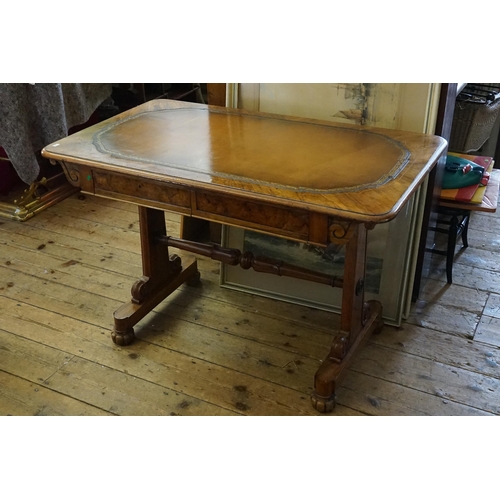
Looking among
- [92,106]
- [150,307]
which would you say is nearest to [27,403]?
[150,307]

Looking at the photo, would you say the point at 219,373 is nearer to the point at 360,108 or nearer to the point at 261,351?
the point at 261,351

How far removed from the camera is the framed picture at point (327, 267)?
8.20ft

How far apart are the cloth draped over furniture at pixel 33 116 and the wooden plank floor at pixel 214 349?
54cm

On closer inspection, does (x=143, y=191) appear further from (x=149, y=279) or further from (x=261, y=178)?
(x=149, y=279)

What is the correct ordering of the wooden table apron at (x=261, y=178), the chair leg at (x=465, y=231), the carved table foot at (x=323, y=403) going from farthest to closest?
1. the chair leg at (x=465, y=231)
2. the carved table foot at (x=323, y=403)
3. the wooden table apron at (x=261, y=178)

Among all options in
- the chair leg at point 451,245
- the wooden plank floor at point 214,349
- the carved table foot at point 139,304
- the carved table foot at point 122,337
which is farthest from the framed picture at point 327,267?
the carved table foot at point 122,337

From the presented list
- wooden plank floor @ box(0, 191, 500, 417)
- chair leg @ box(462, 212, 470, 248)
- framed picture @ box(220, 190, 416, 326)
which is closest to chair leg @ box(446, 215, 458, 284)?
wooden plank floor @ box(0, 191, 500, 417)

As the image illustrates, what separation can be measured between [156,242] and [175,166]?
65 cm

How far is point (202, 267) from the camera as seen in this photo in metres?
3.07

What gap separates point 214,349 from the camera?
2492 millimetres

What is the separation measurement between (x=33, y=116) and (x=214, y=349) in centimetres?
175

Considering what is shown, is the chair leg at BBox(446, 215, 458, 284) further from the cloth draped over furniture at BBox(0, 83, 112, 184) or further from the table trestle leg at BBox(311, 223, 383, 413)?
the cloth draped over furniture at BBox(0, 83, 112, 184)

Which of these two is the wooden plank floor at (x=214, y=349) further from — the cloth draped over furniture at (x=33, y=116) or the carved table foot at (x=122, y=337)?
the cloth draped over furniture at (x=33, y=116)

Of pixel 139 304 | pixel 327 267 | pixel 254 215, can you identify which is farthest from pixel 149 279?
pixel 254 215
